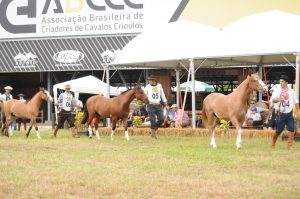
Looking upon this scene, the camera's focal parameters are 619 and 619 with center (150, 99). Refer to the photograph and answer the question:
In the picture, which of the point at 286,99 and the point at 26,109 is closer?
the point at 286,99

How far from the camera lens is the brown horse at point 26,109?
792 inches

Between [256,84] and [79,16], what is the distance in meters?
22.9

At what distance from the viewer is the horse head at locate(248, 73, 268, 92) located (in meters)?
14.9

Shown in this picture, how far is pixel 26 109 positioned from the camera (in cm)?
2044

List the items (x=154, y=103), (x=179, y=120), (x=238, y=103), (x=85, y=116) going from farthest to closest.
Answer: (x=179, y=120) < (x=85, y=116) < (x=154, y=103) < (x=238, y=103)

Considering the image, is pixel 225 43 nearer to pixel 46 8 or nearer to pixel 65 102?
pixel 65 102

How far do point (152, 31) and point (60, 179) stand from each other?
48.7 feet

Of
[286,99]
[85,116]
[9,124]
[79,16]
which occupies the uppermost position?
[79,16]

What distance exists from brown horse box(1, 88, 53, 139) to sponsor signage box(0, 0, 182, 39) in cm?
1448

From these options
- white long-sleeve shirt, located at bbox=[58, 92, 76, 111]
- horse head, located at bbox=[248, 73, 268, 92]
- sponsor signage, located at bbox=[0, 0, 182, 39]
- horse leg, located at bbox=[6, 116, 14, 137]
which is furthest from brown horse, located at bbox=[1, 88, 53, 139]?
sponsor signage, located at bbox=[0, 0, 182, 39]

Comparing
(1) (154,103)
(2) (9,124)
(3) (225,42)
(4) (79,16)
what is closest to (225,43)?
(3) (225,42)

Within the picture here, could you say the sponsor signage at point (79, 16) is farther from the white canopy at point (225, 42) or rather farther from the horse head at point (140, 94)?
the horse head at point (140, 94)

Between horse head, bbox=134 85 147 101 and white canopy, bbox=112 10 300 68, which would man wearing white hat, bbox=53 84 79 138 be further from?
horse head, bbox=134 85 147 101

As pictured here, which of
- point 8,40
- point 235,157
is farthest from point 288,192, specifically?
point 8,40
